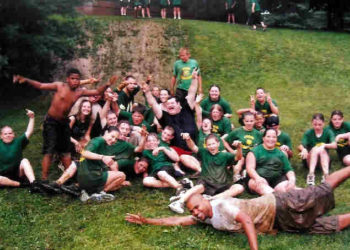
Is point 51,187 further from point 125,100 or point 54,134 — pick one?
point 125,100

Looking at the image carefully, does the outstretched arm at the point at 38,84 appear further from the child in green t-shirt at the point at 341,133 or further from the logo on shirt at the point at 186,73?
the child in green t-shirt at the point at 341,133

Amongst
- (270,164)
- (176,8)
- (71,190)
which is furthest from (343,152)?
(176,8)

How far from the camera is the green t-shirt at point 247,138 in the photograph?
24.6ft

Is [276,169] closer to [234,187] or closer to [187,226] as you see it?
[234,187]

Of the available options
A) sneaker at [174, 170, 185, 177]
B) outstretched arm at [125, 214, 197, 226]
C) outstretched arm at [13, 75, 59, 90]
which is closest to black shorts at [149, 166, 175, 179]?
sneaker at [174, 170, 185, 177]

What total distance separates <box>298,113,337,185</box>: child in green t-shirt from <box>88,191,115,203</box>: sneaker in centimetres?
321

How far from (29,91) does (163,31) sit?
544 cm

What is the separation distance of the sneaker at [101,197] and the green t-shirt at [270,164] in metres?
2.27

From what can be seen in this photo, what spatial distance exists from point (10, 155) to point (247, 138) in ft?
13.1

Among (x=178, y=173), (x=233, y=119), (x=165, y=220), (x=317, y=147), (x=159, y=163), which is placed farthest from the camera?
(x=233, y=119)

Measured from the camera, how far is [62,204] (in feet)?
21.5

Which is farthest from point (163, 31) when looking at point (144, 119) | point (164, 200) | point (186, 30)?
point (164, 200)

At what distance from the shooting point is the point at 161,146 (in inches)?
291

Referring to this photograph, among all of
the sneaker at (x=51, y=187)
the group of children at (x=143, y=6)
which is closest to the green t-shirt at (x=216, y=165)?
the sneaker at (x=51, y=187)
